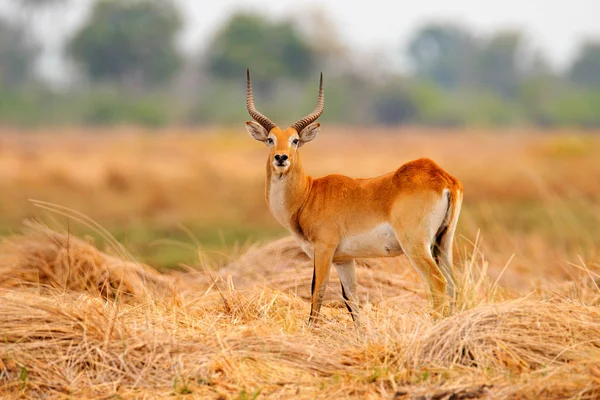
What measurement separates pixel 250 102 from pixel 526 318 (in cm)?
287

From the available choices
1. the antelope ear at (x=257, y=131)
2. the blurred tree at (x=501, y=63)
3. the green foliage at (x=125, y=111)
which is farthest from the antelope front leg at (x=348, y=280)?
the blurred tree at (x=501, y=63)

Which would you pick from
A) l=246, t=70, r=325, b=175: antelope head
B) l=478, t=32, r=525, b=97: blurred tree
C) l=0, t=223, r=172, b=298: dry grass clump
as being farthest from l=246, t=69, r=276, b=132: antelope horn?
l=478, t=32, r=525, b=97: blurred tree

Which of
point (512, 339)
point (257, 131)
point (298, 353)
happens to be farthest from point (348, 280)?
point (512, 339)

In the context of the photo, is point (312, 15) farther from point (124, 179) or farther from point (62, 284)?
point (62, 284)

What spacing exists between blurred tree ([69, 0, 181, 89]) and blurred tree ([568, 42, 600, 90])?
136 ft

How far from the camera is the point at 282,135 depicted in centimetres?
762

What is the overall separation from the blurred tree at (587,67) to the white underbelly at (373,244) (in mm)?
85609

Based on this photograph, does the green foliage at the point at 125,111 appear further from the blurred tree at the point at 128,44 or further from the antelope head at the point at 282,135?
the antelope head at the point at 282,135

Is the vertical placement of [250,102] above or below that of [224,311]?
above

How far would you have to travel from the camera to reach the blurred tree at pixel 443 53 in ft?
314

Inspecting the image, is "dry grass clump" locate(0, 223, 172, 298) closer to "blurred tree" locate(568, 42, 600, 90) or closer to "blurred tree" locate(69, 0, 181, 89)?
"blurred tree" locate(69, 0, 181, 89)

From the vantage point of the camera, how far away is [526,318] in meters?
6.40

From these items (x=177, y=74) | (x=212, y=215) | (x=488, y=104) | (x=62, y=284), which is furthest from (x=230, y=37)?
(x=62, y=284)

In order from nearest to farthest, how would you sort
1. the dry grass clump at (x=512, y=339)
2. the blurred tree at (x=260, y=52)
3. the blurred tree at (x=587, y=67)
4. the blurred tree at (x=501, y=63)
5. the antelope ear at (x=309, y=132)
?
the dry grass clump at (x=512, y=339)
the antelope ear at (x=309, y=132)
the blurred tree at (x=260, y=52)
the blurred tree at (x=501, y=63)
the blurred tree at (x=587, y=67)
